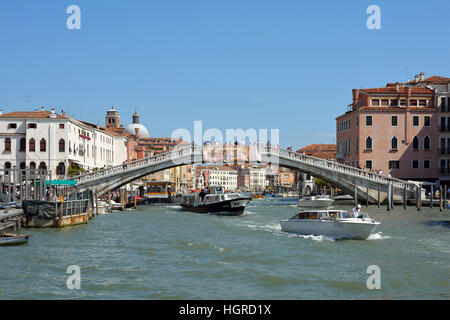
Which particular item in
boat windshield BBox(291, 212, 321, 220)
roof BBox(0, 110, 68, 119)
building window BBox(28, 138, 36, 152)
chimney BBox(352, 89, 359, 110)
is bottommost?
boat windshield BBox(291, 212, 321, 220)

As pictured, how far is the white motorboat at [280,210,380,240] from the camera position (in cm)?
1563

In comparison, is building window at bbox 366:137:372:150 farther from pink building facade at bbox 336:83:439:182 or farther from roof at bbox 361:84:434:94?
roof at bbox 361:84:434:94

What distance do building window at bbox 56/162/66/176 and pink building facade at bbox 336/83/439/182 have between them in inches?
752

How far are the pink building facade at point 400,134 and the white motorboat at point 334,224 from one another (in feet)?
72.6

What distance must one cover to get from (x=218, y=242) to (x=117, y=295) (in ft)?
22.3

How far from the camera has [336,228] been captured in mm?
16000

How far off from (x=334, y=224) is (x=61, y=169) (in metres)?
22.3

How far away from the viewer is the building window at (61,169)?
112 feet

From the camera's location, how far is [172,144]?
101188mm

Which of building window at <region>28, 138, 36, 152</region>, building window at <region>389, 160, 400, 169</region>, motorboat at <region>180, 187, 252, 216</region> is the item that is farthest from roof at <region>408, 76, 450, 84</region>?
building window at <region>28, 138, 36, 152</region>

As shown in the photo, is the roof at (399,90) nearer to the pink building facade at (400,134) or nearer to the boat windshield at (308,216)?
the pink building facade at (400,134)

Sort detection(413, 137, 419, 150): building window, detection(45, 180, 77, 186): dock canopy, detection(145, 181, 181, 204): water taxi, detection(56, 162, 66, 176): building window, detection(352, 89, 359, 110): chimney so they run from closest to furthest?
detection(45, 180, 77, 186): dock canopy, detection(56, 162, 66, 176): building window, detection(413, 137, 419, 150): building window, detection(352, 89, 359, 110): chimney, detection(145, 181, 181, 204): water taxi

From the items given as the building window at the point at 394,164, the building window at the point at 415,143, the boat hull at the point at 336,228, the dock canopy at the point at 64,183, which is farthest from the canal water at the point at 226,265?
the building window at the point at 415,143
